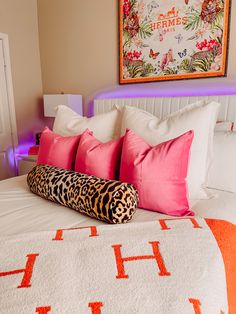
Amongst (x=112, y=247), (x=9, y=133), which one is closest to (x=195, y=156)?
(x=112, y=247)

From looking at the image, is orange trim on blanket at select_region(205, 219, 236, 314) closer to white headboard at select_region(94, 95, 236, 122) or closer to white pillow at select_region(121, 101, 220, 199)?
white pillow at select_region(121, 101, 220, 199)

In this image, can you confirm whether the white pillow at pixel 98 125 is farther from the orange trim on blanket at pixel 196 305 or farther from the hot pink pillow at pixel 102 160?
the orange trim on blanket at pixel 196 305

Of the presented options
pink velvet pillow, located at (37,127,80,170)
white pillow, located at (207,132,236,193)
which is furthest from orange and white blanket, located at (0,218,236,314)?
pink velvet pillow, located at (37,127,80,170)

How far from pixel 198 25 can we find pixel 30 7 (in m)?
2.22

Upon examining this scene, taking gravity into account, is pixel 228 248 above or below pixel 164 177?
below

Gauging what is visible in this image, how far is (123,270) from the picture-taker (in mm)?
672

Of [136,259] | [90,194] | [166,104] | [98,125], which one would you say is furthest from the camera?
[166,104]

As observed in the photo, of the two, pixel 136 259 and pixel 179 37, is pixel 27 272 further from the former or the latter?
pixel 179 37

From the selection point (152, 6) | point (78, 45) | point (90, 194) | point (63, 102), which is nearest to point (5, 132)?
point (63, 102)

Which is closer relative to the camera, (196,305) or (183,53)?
(196,305)

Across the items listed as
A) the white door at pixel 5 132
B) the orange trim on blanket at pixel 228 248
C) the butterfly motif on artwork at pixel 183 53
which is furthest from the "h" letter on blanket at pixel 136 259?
the white door at pixel 5 132

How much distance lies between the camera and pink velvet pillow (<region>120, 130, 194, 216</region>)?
1105 millimetres

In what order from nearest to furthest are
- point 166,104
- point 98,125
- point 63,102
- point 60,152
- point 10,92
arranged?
point 60,152, point 98,125, point 166,104, point 63,102, point 10,92

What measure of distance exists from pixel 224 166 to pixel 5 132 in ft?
8.63
